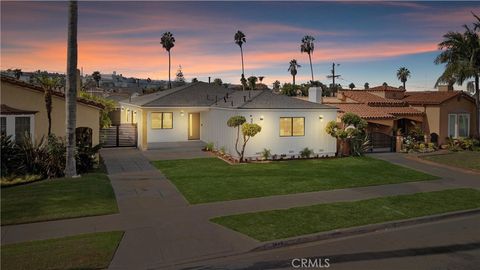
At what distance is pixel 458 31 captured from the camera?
28812 mm

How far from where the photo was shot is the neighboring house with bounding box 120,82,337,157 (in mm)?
22484

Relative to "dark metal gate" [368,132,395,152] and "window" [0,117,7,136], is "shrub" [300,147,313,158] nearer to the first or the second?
"dark metal gate" [368,132,395,152]

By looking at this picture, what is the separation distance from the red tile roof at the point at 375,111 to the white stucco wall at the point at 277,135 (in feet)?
12.1

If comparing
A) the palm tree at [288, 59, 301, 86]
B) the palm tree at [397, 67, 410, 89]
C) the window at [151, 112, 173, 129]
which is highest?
the palm tree at [288, 59, 301, 86]

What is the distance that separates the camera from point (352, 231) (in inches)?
404

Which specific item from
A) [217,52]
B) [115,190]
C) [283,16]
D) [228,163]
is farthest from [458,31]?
[115,190]

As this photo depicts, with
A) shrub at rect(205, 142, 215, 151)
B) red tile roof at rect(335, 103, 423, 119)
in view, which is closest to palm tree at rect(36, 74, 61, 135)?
shrub at rect(205, 142, 215, 151)

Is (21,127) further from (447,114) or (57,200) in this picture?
(447,114)

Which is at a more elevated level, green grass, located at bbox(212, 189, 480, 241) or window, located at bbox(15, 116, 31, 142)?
window, located at bbox(15, 116, 31, 142)

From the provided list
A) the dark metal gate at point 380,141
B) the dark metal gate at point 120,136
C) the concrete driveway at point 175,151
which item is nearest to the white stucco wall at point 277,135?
the concrete driveway at point 175,151

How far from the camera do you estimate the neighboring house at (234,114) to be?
73.8 ft

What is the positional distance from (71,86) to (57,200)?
5.66m

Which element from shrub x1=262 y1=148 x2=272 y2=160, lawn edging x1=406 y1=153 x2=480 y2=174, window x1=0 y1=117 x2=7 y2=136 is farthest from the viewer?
shrub x1=262 y1=148 x2=272 y2=160

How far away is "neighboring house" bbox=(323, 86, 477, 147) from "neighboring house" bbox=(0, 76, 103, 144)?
56.7ft
